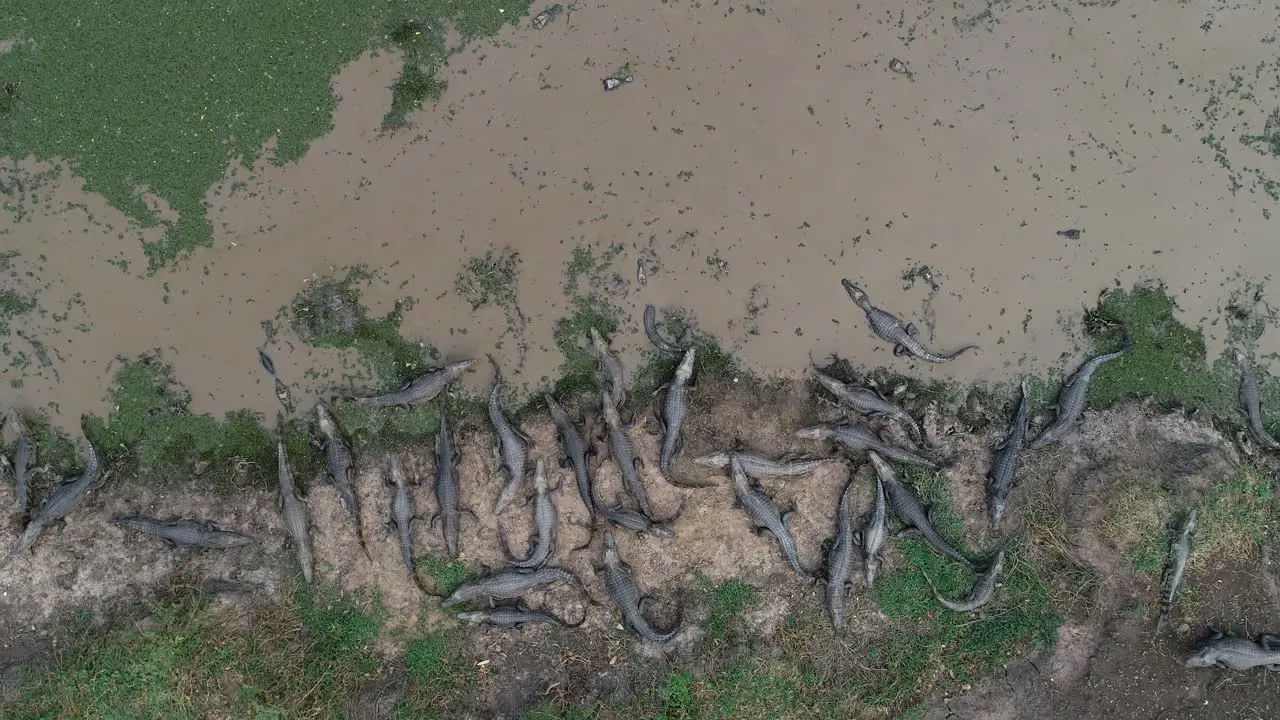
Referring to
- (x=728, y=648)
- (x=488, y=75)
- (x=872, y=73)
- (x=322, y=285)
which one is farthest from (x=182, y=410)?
(x=872, y=73)

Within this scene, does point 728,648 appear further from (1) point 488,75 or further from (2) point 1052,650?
(1) point 488,75

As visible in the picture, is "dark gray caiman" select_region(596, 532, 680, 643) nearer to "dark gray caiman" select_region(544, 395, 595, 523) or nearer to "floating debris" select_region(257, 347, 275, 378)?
"dark gray caiman" select_region(544, 395, 595, 523)

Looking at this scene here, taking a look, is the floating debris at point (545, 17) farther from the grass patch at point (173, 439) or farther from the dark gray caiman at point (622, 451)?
the grass patch at point (173, 439)

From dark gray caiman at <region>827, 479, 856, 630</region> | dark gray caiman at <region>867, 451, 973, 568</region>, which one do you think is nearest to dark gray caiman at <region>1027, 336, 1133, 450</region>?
dark gray caiman at <region>867, 451, 973, 568</region>

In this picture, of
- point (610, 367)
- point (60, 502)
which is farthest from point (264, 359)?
point (610, 367)

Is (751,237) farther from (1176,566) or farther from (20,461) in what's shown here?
(20,461)
